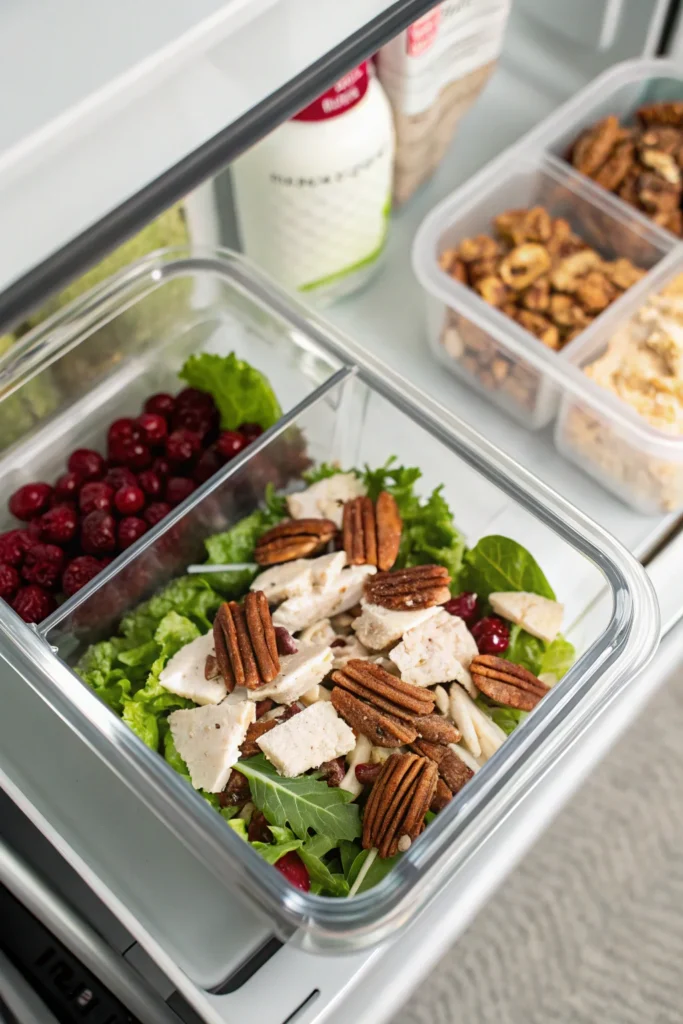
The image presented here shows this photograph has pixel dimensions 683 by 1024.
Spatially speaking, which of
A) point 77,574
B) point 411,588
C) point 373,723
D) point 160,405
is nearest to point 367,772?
point 373,723

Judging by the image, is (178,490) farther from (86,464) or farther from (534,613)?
(534,613)

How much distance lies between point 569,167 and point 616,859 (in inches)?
31.1

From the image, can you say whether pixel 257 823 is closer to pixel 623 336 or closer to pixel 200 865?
pixel 200 865

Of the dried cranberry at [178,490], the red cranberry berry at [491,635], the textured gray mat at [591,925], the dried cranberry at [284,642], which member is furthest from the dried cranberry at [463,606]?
the textured gray mat at [591,925]

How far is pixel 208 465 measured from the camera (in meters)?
0.80

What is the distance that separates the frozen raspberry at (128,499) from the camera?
0.77m

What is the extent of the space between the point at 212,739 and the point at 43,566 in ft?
0.62

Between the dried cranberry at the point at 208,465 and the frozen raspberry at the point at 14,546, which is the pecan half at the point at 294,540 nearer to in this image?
the dried cranberry at the point at 208,465

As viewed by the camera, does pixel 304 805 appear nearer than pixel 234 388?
Yes

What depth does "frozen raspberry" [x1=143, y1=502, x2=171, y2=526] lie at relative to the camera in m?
0.77

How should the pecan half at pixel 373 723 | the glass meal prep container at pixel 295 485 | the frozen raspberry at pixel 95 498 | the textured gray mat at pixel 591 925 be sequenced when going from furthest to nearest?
the textured gray mat at pixel 591 925
the frozen raspberry at pixel 95 498
the pecan half at pixel 373 723
the glass meal prep container at pixel 295 485

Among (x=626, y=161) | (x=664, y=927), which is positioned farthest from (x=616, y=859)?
(x=626, y=161)

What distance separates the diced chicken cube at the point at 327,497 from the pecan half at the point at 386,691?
0.14 m

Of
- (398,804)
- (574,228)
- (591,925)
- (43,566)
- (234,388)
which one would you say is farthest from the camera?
(591,925)
